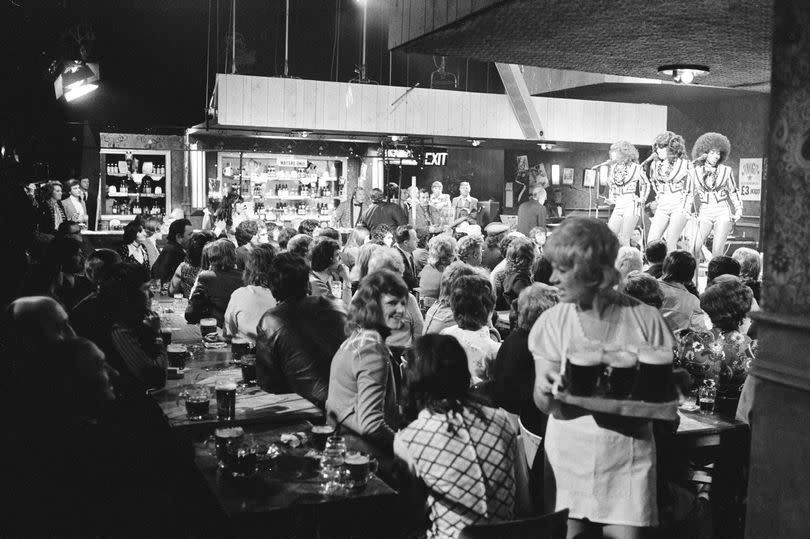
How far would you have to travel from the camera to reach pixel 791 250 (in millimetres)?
2602

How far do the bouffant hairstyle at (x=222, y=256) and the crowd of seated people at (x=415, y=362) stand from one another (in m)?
0.11

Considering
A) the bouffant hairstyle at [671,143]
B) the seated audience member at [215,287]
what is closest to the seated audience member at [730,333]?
the seated audience member at [215,287]

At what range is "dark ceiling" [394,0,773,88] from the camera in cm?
414

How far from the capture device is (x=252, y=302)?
16.6 feet

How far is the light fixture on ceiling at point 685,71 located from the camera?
20.0 feet

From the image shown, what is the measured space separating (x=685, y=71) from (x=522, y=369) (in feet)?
12.1

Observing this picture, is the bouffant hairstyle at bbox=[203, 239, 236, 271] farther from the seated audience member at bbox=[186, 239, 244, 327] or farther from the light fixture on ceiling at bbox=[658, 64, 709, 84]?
the light fixture on ceiling at bbox=[658, 64, 709, 84]

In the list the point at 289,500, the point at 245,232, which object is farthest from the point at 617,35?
the point at 245,232

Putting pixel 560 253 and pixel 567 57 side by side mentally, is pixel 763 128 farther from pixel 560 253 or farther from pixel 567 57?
pixel 560 253

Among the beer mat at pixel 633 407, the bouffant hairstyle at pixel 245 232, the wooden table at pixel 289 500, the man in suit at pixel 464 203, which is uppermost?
the man in suit at pixel 464 203

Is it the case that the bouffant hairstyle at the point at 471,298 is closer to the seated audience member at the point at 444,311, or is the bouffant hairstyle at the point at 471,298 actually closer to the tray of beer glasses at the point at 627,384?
the seated audience member at the point at 444,311

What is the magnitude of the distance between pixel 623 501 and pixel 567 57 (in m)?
4.05

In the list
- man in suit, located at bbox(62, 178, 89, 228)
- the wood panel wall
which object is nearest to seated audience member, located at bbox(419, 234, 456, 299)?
the wood panel wall

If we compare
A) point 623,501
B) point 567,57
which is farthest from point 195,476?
point 567,57
